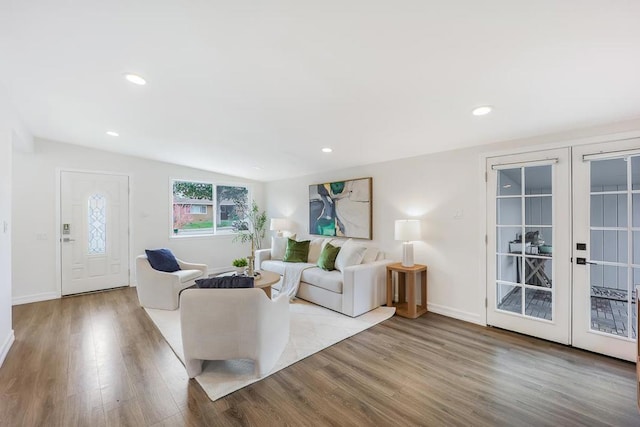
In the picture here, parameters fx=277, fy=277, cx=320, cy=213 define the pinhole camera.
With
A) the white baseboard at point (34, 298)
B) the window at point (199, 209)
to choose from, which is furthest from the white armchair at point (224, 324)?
the window at point (199, 209)

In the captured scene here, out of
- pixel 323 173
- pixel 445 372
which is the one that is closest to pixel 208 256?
pixel 323 173

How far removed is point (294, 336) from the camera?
3.06 metres

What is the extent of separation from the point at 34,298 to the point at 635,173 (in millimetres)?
7726

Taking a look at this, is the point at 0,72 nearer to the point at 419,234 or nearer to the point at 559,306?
the point at 419,234

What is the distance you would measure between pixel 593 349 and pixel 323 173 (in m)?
4.29

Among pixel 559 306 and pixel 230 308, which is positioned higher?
pixel 230 308

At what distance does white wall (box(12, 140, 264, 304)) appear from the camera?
14.0 feet

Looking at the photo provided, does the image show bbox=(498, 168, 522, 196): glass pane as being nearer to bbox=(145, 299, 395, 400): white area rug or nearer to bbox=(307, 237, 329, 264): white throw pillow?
bbox=(145, 299, 395, 400): white area rug

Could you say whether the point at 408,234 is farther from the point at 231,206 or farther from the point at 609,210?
the point at 231,206

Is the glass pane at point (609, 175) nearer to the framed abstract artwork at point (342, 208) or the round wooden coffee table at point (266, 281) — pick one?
the framed abstract artwork at point (342, 208)

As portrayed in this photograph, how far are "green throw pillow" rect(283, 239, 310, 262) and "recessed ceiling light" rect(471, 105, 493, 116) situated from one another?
3.32 meters

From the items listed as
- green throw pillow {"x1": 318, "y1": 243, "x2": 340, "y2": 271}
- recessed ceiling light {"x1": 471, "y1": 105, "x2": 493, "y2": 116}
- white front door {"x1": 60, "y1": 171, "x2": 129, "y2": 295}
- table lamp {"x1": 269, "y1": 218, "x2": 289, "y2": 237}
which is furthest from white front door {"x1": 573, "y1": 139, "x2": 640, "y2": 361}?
white front door {"x1": 60, "y1": 171, "x2": 129, "y2": 295}

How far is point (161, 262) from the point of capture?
13.5ft

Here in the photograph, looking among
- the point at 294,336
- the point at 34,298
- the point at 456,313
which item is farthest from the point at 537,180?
the point at 34,298
